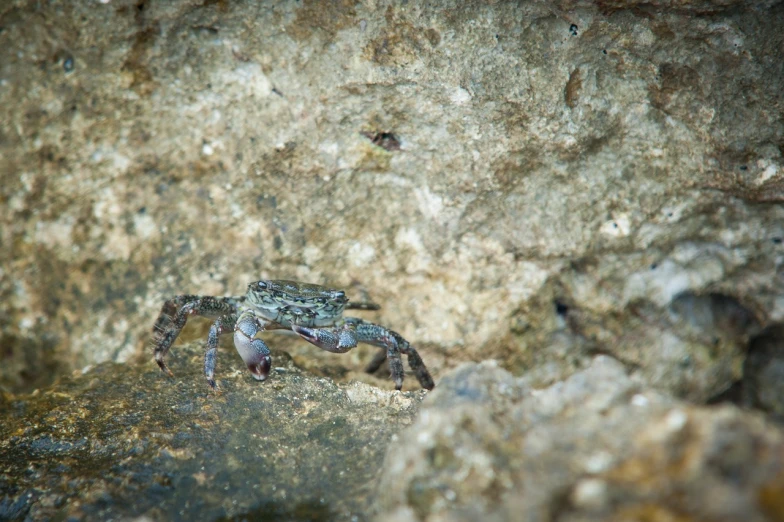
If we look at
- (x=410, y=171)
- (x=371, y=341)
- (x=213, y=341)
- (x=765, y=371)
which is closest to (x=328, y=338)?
(x=371, y=341)

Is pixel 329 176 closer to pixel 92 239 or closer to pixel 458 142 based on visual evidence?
pixel 458 142

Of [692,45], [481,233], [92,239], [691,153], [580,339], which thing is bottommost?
[92,239]

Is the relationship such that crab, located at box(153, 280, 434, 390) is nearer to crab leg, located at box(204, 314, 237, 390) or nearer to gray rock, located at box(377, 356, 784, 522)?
crab leg, located at box(204, 314, 237, 390)

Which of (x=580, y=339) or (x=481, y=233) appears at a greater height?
(x=481, y=233)

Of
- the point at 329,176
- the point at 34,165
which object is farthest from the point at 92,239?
the point at 329,176

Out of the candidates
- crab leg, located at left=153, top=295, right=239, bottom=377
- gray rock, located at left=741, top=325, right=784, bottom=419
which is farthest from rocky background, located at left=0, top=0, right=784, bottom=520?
crab leg, located at left=153, top=295, right=239, bottom=377

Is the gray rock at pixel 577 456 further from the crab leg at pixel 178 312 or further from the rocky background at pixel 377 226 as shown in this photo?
the crab leg at pixel 178 312
